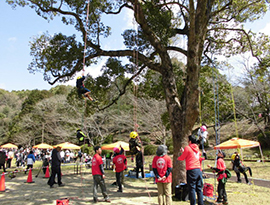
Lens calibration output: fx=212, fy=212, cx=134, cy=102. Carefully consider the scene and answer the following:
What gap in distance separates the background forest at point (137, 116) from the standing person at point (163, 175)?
694cm

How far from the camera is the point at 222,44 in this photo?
505 inches

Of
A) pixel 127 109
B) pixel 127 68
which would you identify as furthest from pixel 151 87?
pixel 127 109

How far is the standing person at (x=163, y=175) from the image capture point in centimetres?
561

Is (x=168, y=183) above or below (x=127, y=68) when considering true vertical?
below

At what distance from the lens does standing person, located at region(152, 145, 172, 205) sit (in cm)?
561

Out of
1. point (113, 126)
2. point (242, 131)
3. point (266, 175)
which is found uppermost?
point (113, 126)

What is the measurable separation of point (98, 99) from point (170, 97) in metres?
6.18

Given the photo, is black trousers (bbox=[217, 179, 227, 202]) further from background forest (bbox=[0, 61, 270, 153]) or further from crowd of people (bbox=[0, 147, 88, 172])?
crowd of people (bbox=[0, 147, 88, 172])

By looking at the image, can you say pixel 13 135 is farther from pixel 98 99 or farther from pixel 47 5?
pixel 47 5

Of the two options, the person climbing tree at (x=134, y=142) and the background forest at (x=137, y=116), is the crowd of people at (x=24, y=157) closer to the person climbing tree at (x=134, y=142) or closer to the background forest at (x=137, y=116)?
the person climbing tree at (x=134, y=142)

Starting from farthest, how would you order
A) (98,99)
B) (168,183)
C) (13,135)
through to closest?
(13,135) < (98,99) < (168,183)

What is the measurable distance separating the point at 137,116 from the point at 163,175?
20088mm

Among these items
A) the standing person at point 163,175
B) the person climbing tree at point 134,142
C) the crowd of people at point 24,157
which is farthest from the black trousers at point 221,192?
the crowd of people at point 24,157

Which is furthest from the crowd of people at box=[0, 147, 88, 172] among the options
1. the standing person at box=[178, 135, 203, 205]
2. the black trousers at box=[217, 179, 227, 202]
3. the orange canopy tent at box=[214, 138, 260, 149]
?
the orange canopy tent at box=[214, 138, 260, 149]
